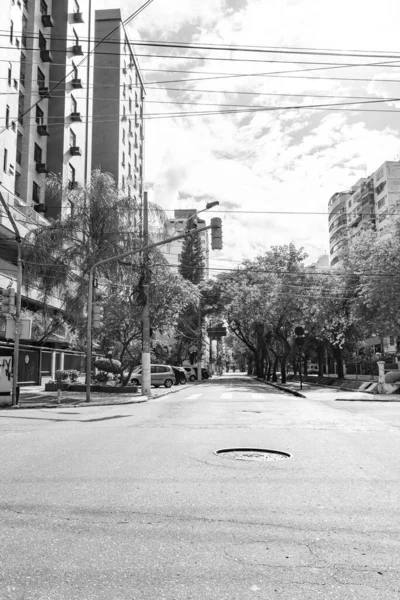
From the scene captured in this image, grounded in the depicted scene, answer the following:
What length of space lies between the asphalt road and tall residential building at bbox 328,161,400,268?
2471 inches

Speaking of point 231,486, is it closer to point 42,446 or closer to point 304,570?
point 304,570

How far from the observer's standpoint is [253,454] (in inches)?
329

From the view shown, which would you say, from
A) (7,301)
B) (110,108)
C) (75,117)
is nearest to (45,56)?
(75,117)

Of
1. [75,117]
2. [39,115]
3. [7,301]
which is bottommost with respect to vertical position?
[7,301]

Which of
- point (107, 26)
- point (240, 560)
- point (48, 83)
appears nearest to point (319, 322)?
point (48, 83)

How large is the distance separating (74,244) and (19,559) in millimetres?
22106

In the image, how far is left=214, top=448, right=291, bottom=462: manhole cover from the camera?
8047mm

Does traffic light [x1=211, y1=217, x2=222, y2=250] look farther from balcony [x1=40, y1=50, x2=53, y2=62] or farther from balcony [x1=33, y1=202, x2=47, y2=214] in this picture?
balcony [x1=40, y1=50, x2=53, y2=62]

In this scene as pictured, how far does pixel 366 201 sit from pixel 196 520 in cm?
9395

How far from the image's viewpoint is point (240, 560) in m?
3.83

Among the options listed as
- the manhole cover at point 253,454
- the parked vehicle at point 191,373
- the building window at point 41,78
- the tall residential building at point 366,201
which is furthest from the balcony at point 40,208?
the tall residential building at point 366,201

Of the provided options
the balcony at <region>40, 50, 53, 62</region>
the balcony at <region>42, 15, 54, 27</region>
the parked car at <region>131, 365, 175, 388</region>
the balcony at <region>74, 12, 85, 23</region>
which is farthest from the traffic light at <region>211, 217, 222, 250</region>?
the balcony at <region>74, 12, 85, 23</region>

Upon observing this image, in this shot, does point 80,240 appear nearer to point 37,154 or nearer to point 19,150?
point 19,150

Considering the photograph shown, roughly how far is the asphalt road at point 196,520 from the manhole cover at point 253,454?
21 centimetres
